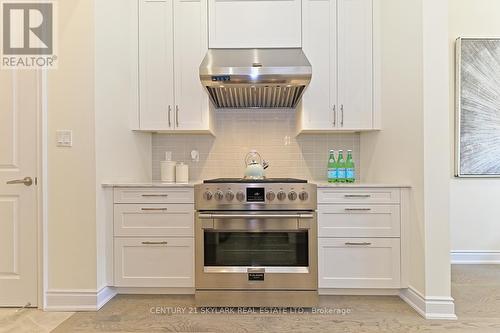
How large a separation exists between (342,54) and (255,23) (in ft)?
2.69

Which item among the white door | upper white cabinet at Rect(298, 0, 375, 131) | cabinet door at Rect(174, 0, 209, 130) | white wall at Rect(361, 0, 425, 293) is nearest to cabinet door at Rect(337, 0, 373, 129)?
upper white cabinet at Rect(298, 0, 375, 131)

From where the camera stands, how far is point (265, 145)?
334cm

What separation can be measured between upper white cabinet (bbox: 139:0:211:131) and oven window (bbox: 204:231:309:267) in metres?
1.09

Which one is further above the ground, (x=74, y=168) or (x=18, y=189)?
(x=74, y=168)

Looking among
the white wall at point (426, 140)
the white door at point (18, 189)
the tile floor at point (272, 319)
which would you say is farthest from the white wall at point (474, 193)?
the white door at point (18, 189)

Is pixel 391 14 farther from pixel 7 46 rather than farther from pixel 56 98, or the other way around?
pixel 7 46

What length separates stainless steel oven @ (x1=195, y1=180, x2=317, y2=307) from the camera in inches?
94.0

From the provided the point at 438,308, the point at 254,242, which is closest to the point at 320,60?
the point at 254,242

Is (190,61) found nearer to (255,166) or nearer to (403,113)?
(255,166)

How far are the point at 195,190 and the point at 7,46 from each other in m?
1.75

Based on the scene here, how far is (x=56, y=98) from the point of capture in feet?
7.80

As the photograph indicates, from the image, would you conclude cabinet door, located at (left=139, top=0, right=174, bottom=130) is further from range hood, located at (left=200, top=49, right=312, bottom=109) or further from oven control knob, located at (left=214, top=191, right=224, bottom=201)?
oven control knob, located at (left=214, top=191, right=224, bottom=201)

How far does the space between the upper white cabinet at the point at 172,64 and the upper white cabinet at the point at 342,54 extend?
3.13 feet

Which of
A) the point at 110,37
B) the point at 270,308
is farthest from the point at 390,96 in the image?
the point at 110,37
